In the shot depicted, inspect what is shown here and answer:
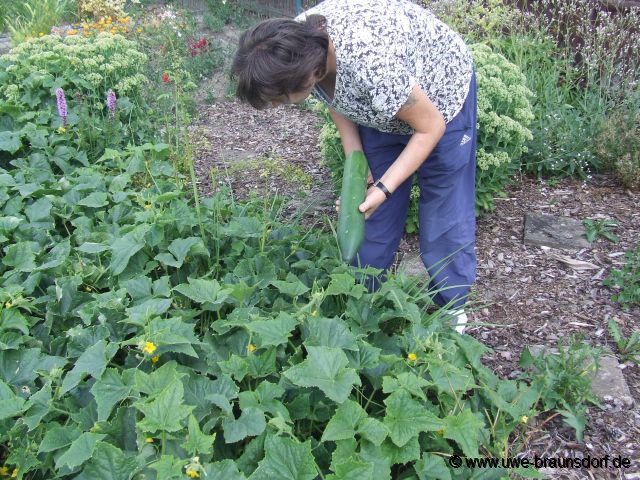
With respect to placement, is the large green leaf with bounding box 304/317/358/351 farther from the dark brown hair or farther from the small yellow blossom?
the dark brown hair

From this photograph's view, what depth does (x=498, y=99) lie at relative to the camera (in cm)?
355

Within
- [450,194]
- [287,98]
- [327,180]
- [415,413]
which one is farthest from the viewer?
[327,180]

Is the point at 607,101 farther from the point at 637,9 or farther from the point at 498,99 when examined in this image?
the point at 498,99

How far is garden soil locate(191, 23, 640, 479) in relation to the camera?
7.34 feet

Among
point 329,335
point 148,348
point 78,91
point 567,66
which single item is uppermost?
point 78,91

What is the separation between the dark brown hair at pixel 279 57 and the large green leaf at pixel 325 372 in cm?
89

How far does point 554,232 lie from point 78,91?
2.97 metres

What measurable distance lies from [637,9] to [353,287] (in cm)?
390

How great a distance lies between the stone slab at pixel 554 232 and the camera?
3531 mm

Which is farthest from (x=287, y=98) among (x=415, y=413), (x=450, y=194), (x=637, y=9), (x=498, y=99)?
(x=637, y=9)

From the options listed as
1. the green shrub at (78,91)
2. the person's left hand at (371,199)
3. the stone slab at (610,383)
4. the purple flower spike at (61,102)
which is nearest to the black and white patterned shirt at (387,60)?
the person's left hand at (371,199)

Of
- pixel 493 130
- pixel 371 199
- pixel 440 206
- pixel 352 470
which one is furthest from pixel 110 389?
pixel 493 130

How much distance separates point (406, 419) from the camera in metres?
1.69

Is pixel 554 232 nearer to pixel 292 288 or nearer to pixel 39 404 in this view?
pixel 292 288
